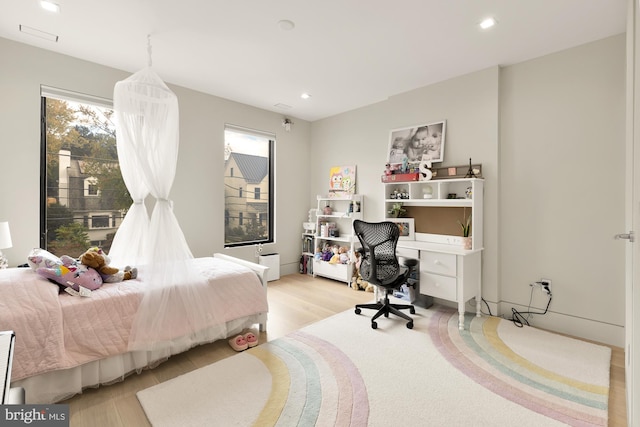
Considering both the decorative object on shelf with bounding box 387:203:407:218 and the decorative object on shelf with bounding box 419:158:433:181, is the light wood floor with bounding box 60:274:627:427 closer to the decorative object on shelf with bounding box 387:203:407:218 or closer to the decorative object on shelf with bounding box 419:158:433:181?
the decorative object on shelf with bounding box 387:203:407:218

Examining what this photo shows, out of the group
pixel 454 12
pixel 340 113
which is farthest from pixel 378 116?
pixel 454 12

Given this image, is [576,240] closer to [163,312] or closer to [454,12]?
[454,12]

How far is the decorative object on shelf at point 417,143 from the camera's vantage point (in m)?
3.64

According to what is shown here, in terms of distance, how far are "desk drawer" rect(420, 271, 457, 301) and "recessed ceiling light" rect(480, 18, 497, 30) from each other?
2.29 metres

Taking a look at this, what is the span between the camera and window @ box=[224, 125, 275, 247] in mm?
4500

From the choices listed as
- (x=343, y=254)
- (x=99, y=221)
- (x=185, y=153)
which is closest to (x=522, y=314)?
(x=343, y=254)

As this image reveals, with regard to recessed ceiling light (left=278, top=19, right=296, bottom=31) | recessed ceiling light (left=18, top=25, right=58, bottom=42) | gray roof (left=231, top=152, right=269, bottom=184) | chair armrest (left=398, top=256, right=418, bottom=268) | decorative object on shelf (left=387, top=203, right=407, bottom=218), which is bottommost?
chair armrest (left=398, top=256, right=418, bottom=268)

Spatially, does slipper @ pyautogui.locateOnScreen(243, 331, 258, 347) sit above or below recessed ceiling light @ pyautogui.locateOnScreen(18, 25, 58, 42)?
below

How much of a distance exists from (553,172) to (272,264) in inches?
148

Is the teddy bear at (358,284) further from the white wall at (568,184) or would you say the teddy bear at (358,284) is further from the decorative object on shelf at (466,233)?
the white wall at (568,184)

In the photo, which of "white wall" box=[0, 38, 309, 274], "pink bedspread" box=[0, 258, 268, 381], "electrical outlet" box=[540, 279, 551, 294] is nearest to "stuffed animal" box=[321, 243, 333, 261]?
"white wall" box=[0, 38, 309, 274]

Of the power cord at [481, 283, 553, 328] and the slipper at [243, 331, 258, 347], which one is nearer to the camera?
the slipper at [243, 331, 258, 347]

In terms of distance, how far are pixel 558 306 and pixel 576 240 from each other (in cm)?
67

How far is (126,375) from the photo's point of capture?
2.23 m
